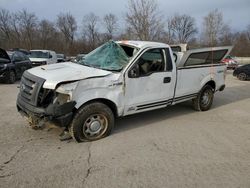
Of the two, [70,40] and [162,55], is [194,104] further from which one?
[70,40]

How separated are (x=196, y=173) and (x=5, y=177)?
275 centimetres

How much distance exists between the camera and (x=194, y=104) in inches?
273

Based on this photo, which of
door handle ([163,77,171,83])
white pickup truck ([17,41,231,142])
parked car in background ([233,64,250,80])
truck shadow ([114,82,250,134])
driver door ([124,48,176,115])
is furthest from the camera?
parked car in background ([233,64,250,80])

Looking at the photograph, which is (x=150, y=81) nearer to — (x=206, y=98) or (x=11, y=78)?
(x=206, y=98)

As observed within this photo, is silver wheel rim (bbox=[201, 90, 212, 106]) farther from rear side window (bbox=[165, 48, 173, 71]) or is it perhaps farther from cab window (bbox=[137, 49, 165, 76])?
cab window (bbox=[137, 49, 165, 76])

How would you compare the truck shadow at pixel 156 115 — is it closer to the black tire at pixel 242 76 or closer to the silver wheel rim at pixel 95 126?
the silver wheel rim at pixel 95 126

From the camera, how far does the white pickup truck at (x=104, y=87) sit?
4.18m

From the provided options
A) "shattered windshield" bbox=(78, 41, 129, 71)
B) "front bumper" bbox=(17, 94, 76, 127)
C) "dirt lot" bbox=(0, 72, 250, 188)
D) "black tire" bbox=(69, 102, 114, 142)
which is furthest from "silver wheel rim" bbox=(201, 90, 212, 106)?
"front bumper" bbox=(17, 94, 76, 127)

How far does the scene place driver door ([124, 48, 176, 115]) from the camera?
492cm

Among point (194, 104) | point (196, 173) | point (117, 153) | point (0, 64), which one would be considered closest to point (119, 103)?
point (117, 153)

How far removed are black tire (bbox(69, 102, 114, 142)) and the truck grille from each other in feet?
2.60

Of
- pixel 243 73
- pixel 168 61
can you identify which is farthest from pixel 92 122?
pixel 243 73

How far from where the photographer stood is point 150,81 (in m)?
5.20

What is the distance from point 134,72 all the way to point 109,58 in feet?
2.25
